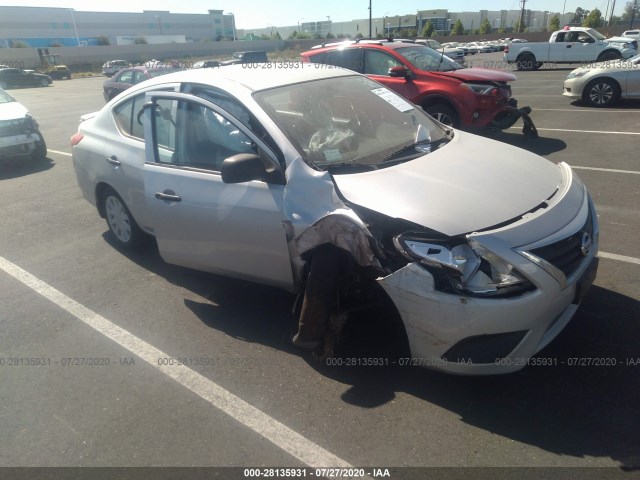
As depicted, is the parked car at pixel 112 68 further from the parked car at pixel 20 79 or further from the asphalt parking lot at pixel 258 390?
the asphalt parking lot at pixel 258 390

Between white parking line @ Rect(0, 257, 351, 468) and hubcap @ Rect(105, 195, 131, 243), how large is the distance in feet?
2.79

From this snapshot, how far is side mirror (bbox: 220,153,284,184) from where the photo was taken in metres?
3.10

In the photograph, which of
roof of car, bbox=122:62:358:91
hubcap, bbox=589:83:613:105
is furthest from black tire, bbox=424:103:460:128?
hubcap, bbox=589:83:613:105

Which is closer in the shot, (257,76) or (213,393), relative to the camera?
(213,393)

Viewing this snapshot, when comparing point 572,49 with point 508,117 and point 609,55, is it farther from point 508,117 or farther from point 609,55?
point 508,117

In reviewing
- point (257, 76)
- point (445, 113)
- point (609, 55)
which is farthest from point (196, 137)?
point (609, 55)

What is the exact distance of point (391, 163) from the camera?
3.29m

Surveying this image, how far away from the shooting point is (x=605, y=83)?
11.4m

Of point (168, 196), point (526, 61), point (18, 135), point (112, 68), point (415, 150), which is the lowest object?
point (112, 68)

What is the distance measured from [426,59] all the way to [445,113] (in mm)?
1373

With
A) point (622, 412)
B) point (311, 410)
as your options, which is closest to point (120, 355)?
point (311, 410)

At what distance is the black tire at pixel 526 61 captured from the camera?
23.4 metres

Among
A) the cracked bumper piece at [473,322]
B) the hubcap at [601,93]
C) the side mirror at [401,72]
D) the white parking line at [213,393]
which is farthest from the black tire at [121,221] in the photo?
the hubcap at [601,93]

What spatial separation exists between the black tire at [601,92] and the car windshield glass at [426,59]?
419 centimetres
